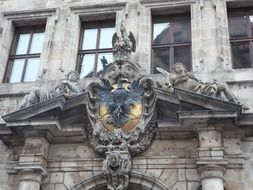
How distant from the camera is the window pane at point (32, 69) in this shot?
36.8 ft

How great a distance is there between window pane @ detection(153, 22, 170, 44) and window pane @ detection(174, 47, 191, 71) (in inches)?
16.1

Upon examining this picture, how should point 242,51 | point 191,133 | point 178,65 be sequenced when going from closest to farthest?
point 191,133, point 178,65, point 242,51

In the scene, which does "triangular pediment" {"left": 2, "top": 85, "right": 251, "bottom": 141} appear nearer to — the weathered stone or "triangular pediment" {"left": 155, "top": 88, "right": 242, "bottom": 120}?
"triangular pediment" {"left": 155, "top": 88, "right": 242, "bottom": 120}

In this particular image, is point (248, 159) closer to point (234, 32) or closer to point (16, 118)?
point (234, 32)

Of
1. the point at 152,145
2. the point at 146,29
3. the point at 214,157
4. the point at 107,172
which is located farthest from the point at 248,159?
the point at 146,29

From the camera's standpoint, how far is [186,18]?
11375 millimetres

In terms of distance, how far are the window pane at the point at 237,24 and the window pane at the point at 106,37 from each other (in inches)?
121

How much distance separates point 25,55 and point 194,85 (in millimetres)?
4909

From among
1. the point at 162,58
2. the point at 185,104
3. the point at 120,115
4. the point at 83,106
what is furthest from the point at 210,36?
the point at 83,106

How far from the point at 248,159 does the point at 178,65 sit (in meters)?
2.47

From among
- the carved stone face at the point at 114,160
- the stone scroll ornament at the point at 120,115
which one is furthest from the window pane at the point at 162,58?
the carved stone face at the point at 114,160

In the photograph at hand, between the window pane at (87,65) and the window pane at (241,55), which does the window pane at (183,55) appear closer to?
the window pane at (241,55)

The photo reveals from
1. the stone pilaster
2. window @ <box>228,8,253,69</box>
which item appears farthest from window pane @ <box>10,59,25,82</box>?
window @ <box>228,8,253,69</box>

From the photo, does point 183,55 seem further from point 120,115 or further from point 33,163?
point 33,163
